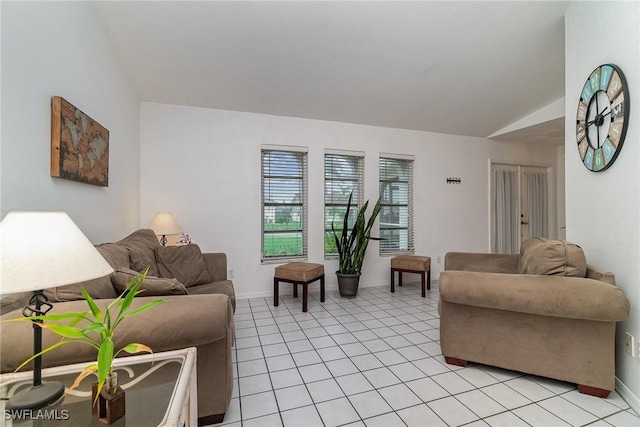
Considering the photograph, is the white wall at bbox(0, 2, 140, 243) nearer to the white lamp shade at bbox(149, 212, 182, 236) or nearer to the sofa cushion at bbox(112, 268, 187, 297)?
the white lamp shade at bbox(149, 212, 182, 236)

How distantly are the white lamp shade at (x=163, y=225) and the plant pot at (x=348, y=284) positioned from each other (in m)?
2.11

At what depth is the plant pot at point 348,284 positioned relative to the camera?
370 cm

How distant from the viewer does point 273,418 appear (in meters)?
1.52

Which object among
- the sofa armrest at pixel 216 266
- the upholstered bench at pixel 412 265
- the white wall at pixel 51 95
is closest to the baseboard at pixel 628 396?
the upholstered bench at pixel 412 265

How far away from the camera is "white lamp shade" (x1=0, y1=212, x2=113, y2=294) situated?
76cm

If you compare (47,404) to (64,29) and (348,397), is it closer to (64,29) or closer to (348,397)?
(348,397)

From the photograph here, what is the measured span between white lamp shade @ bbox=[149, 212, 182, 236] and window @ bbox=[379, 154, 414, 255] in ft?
9.62

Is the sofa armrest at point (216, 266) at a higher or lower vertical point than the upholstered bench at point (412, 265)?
higher

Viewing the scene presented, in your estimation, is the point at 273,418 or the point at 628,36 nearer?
the point at 273,418

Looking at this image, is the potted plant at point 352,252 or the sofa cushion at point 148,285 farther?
the potted plant at point 352,252

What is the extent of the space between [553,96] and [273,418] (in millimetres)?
4895

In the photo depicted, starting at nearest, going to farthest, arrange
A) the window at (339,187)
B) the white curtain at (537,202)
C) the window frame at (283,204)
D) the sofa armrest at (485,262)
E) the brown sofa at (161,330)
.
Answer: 1. the brown sofa at (161,330)
2. the sofa armrest at (485,262)
3. the window frame at (283,204)
4. the window at (339,187)
5. the white curtain at (537,202)

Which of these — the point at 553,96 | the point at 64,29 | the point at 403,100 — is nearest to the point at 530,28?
the point at 403,100

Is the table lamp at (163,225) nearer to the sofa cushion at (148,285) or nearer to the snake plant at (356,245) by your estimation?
the sofa cushion at (148,285)
